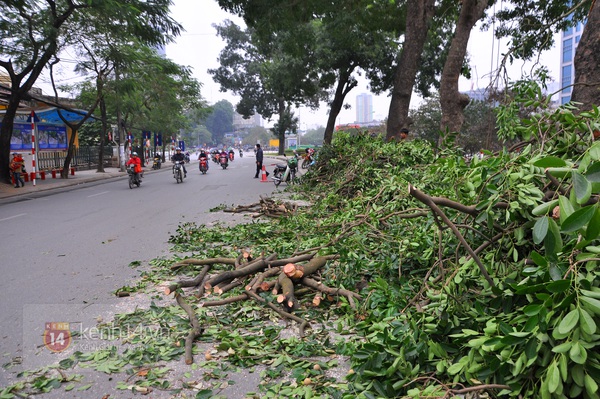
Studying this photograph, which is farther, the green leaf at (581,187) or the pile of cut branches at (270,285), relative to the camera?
the pile of cut branches at (270,285)

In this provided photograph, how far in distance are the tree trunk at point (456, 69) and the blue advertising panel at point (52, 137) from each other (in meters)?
23.6

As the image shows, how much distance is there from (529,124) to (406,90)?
30.8 feet

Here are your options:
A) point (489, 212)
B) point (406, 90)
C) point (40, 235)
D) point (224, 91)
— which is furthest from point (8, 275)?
point (224, 91)

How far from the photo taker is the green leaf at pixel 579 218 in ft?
5.47

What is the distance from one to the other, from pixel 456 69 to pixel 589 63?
406 cm

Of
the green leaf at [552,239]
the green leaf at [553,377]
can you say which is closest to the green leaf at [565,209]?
the green leaf at [552,239]

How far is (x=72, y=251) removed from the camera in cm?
691

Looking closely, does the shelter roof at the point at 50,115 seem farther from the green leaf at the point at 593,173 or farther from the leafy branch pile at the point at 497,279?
the green leaf at the point at 593,173

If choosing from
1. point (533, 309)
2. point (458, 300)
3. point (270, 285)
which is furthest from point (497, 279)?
point (270, 285)

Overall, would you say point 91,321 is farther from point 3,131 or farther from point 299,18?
point 3,131

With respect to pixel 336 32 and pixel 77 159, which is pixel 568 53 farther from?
pixel 77 159

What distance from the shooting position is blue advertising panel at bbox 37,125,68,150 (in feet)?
83.9

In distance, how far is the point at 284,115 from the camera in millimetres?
50469

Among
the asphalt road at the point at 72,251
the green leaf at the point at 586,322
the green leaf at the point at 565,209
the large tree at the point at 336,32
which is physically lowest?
the asphalt road at the point at 72,251
